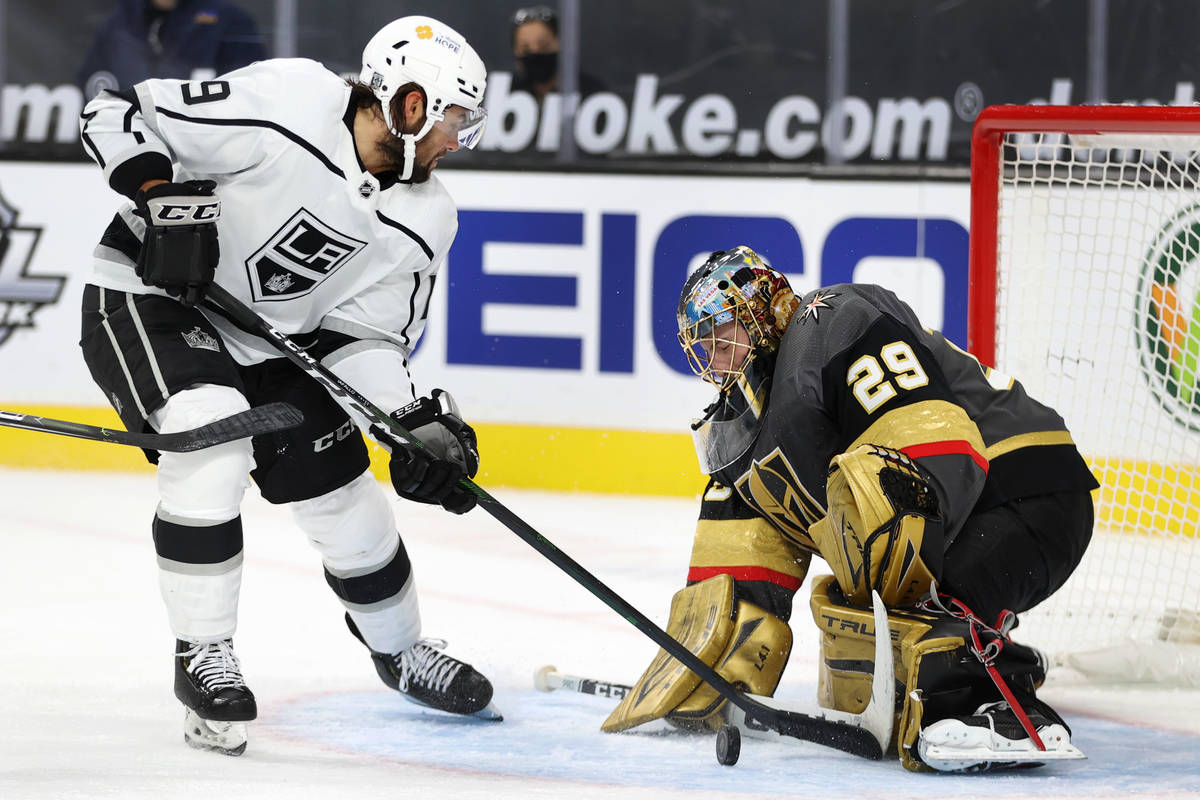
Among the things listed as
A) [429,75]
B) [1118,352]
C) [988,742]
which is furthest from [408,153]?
[1118,352]

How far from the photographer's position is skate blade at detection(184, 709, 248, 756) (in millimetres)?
2463

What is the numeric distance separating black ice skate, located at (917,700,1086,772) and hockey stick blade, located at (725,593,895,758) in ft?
0.26

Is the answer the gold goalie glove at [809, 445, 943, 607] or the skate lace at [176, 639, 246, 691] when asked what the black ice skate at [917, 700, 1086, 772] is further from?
the skate lace at [176, 639, 246, 691]

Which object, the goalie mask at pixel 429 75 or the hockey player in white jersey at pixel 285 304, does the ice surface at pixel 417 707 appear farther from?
the goalie mask at pixel 429 75

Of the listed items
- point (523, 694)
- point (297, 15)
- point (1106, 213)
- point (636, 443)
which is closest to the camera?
point (523, 694)

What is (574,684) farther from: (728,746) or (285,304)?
(285,304)

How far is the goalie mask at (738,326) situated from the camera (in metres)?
2.48

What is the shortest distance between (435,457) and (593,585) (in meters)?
0.31

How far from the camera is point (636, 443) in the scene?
16.6ft

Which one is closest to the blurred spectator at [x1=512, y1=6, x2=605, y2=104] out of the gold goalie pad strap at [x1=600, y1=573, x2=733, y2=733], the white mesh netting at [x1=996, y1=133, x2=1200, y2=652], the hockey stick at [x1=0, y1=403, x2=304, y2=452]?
the white mesh netting at [x1=996, y1=133, x2=1200, y2=652]

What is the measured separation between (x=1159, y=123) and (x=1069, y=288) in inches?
24.8

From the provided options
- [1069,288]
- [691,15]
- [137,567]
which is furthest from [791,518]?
[691,15]

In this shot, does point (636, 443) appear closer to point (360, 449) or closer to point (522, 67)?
point (522, 67)

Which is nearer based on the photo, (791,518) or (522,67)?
(791,518)
